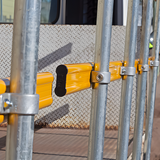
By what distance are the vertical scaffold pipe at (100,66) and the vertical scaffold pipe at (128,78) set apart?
36cm

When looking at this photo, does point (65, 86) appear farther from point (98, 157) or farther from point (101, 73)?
point (98, 157)

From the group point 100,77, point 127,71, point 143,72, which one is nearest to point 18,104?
point 100,77

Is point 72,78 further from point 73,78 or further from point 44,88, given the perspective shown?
point 44,88

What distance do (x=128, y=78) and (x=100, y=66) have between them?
0.39 meters

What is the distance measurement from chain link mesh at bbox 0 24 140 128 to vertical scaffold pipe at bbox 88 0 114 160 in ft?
4.99

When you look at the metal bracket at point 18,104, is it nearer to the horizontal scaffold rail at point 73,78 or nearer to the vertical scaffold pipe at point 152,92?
the horizontal scaffold rail at point 73,78

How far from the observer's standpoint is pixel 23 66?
518mm

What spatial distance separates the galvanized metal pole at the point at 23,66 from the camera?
51 centimetres

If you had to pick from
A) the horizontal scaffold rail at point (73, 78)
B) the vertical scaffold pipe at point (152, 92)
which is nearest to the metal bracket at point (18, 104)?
the horizontal scaffold rail at point (73, 78)

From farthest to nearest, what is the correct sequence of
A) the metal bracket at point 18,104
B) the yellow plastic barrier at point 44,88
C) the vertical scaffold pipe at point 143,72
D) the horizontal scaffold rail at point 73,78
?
the vertical scaffold pipe at point 143,72 < the horizontal scaffold rail at point 73,78 < the yellow plastic barrier at point 44,88 < the metal bracket at point 18,104

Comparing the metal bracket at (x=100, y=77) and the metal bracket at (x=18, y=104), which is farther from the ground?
the metal bracket at (x=100, y=77)

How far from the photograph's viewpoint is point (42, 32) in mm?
2523

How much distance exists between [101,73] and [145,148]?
4.47 ft

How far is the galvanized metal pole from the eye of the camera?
1.68 feet
